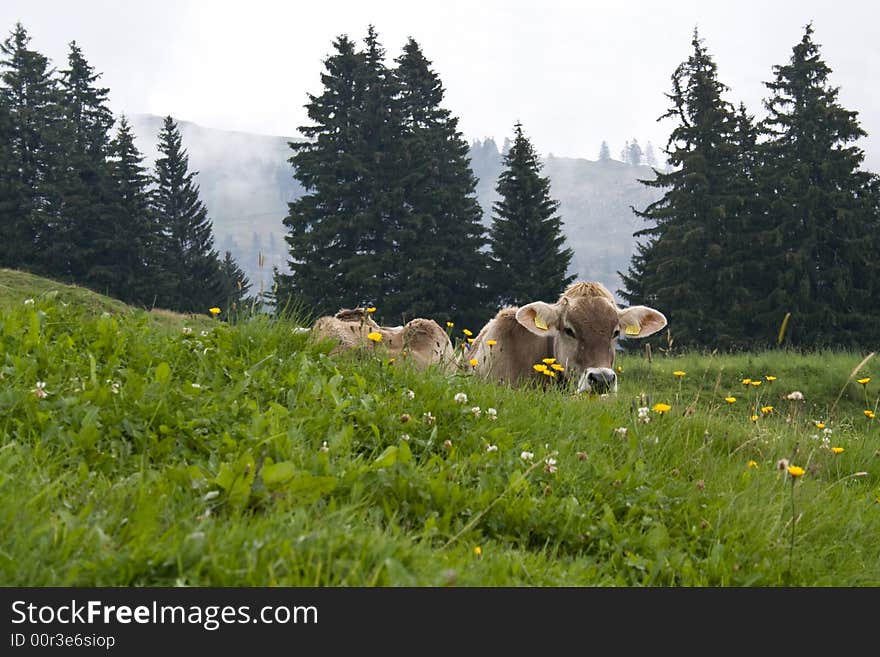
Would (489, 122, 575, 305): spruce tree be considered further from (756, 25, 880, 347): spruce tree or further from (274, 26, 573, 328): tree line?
(756, 25, 880, 347): spruce tree

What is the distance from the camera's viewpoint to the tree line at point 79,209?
47.6 meters

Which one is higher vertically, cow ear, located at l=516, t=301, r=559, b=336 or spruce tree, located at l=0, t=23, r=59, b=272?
spruce tree, located at l=0, t=23, r=59, b=272

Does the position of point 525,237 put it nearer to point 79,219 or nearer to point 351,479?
point 79,219

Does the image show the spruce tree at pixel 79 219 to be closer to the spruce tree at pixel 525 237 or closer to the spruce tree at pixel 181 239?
the spruce tree at pixel 181 239

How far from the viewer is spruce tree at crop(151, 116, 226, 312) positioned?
50.5m

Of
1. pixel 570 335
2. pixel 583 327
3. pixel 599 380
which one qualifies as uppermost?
pixel 583 327

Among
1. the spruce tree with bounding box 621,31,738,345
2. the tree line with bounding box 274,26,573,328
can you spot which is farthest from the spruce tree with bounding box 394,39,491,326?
the spruce tree with bounding box 621,31,738,345

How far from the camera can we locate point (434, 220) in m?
40.9

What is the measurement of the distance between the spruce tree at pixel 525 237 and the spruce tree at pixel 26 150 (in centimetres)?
3161

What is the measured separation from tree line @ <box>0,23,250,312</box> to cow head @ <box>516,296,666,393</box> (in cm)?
4042

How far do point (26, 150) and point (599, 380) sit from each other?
5536 cm

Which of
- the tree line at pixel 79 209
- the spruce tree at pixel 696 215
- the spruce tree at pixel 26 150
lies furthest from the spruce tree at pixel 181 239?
the spruce tree at pixel 696 215

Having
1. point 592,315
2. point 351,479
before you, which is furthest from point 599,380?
point 351,479

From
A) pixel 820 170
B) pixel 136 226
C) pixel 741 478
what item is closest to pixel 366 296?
pixel 136 226
